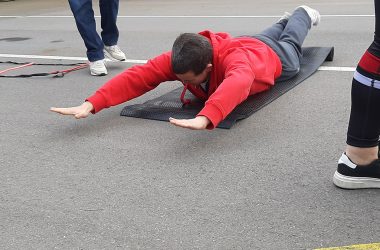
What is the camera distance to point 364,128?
2301 mm

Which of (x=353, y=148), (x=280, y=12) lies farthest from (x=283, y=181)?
(x=280, y=12)

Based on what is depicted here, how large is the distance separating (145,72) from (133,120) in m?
0.35

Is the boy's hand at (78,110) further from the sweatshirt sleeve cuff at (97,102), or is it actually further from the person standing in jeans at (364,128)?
the person standing in jeans at (364,128)

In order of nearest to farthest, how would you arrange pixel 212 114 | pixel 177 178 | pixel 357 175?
pixel 357 175 → pixel 177 178 → pixel 212 114

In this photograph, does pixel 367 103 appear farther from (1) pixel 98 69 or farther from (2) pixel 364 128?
(1) pixel 98 69

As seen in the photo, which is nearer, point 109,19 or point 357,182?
point 357,182

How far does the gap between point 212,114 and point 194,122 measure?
13cm

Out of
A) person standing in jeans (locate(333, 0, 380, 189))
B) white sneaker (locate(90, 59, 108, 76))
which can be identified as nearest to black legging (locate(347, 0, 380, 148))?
person standing in jeans (locate(333, 0, 380, 189))

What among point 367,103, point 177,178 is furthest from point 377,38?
point 177,178

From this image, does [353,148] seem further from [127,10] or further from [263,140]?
[127,10]

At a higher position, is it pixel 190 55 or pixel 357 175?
pixel 190 55

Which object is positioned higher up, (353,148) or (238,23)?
(353,148)

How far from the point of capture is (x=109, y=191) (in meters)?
2.61

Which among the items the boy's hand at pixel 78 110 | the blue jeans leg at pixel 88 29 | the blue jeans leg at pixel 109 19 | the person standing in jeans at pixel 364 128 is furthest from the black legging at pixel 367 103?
the blue jeans leg at pixel 109 19
